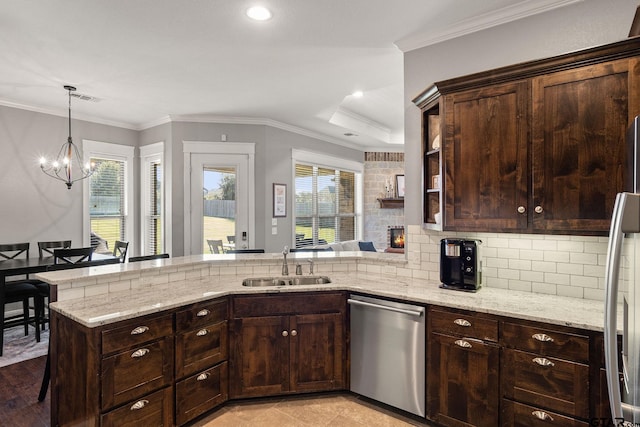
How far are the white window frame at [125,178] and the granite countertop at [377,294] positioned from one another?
3.40 m

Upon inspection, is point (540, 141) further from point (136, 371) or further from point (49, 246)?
point (49, 246)

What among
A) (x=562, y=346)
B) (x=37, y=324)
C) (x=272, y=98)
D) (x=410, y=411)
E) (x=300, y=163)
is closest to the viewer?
(x=562, y=346)

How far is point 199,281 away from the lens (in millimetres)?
2947

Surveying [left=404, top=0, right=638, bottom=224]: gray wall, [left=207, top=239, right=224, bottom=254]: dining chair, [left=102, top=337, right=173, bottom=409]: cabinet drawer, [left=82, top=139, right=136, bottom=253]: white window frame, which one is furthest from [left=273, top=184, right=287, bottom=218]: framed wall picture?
[left=102, top=337, right=173, bottom=409]: cabinet drawer

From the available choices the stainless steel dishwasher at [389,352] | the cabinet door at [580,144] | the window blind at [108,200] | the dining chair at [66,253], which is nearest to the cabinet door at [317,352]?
the stainless steel dishwasher at [389,352]

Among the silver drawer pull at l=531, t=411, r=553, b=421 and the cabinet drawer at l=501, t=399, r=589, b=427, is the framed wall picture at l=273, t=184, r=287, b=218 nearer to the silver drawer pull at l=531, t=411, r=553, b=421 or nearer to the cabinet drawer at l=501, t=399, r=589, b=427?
the cabinet drawer at l=501, t=399, r=589, b=427

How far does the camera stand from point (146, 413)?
212 cm

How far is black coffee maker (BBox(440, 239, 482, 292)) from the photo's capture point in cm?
250

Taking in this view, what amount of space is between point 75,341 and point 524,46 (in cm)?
350

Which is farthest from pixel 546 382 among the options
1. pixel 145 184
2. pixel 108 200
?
pixel 108 200

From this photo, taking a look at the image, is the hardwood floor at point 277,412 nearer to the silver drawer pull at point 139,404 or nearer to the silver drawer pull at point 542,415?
the silver drawer pull at point 139,404

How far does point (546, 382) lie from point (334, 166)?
5615mm

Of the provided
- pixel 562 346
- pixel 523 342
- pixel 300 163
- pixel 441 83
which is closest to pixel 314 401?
pixel 523 342

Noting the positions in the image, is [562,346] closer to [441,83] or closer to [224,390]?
[441,83]
